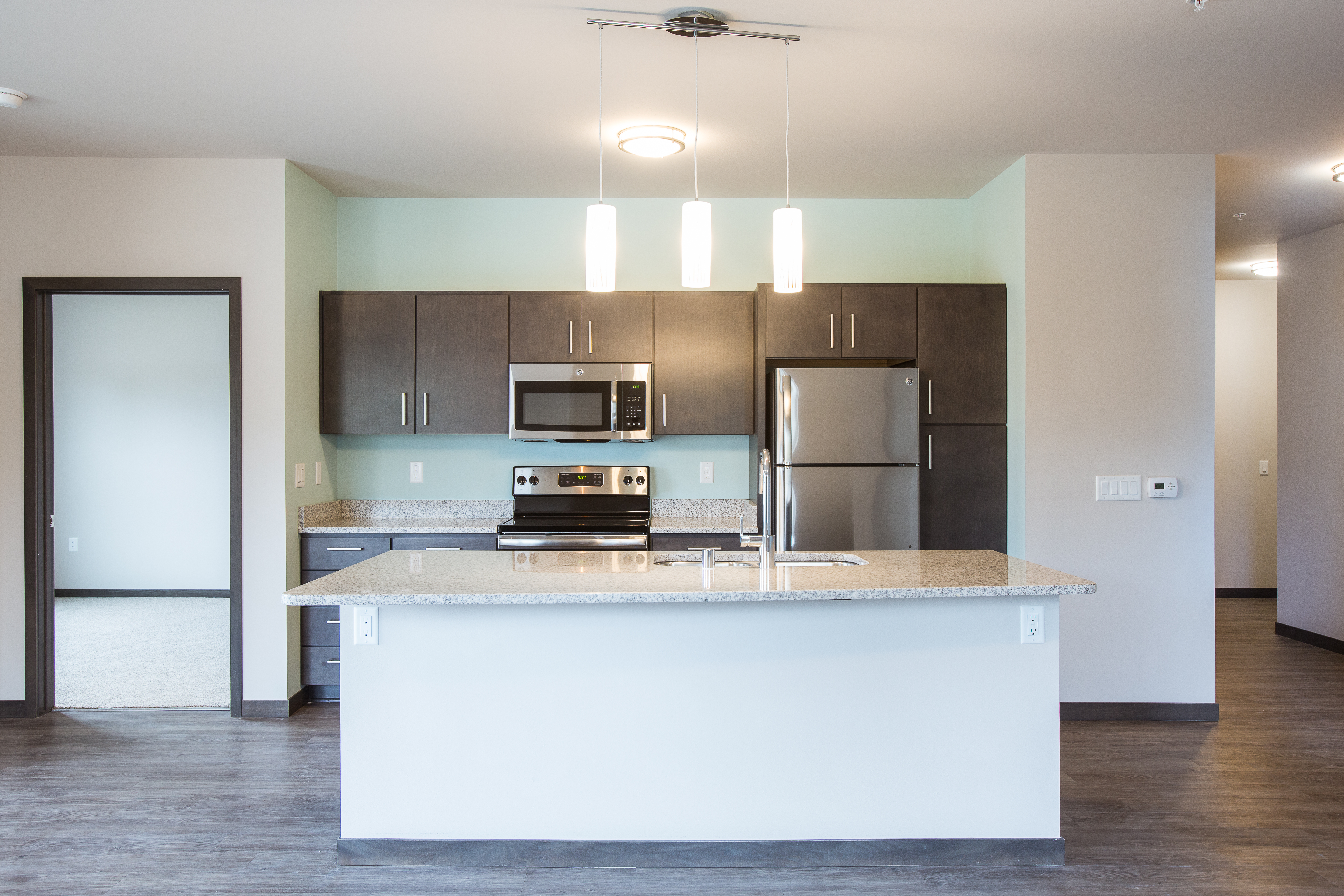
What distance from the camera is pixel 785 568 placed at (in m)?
2.67

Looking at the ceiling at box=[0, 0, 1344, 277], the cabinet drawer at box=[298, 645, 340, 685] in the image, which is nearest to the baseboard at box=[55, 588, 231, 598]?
the cabinet drawer at box=[298, 645, 340, 685]

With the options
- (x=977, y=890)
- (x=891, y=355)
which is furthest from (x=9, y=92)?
(x=977, y=890)

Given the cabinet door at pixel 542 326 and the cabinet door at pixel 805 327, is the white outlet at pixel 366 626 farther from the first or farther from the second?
the cabinet door at pixel 805 327

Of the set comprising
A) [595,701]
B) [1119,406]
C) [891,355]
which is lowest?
[595,701]

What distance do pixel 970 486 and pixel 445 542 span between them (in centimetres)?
256

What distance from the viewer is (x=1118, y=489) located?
3865mm

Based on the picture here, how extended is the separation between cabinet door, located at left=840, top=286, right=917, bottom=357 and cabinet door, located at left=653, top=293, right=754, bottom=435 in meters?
0.51

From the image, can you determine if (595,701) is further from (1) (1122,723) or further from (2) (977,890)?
(1) (1122,723)

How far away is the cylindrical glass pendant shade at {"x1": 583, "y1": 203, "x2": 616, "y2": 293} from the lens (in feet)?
7.48

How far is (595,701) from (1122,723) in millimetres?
2672

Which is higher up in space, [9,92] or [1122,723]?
[9,92]

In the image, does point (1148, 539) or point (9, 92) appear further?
point (1148, 539)

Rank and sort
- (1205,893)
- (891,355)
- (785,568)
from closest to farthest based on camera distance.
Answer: (1205,893)
(785,568)
(891,355)

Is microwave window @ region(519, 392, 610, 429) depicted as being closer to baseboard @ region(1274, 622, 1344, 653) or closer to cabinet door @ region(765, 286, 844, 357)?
cabinet door @ region(765, 286, 844, 357)
